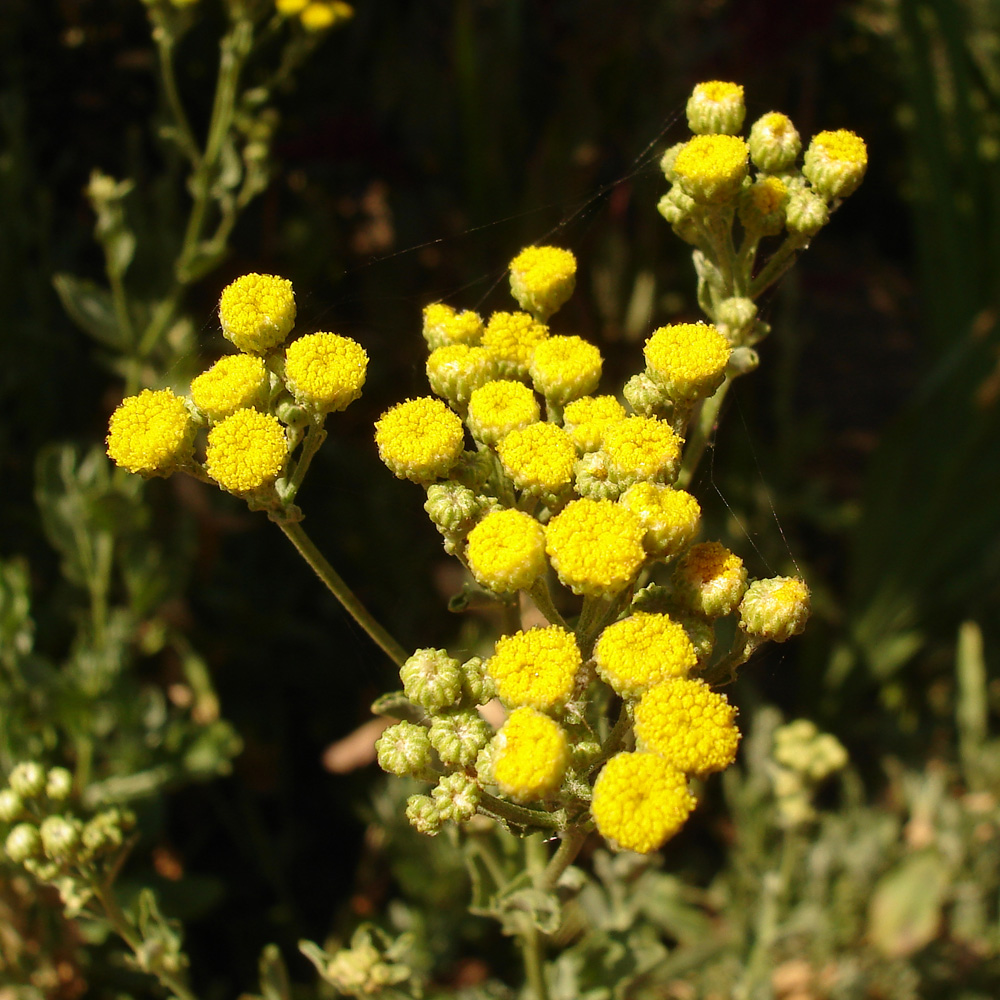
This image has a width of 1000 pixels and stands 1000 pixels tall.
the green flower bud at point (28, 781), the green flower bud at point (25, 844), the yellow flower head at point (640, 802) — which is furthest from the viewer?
the green flower bud at point (28, 781)

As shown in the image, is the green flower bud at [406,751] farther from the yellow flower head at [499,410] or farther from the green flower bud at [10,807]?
the green flower bud at [10,807]

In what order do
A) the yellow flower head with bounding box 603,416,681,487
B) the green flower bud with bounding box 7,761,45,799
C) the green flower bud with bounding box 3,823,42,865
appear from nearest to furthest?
the yellow flower head with bounding box 603,416,681,487, the green flower bud with bounding box 3,823,42,865, the green flower bud with bounding box 7,761,45,799

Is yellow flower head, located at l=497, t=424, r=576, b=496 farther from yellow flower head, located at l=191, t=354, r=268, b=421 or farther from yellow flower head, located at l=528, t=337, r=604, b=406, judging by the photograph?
yellow flower head, located at l=191, t=354, r=268, b=421

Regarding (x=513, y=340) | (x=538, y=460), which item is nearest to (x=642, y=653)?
(x=538, y=460)

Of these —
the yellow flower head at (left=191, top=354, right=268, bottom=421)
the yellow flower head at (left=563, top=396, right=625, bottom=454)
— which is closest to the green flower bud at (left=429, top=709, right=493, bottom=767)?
the yellow flower head at (left=563, top=396, right=625, bottom=454)

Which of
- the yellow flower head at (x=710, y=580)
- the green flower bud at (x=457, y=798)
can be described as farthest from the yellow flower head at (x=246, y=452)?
the yellow flower head at (x=710, y=580)

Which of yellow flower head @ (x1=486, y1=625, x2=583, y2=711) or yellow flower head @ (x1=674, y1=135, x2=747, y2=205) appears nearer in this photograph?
yellow flower head @ (x1=486, y1=625, x2=583, y2=711)

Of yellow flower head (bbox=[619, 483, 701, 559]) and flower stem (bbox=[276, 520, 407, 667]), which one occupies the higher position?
flower stem (bbox=[276, 520, 407, 667])
